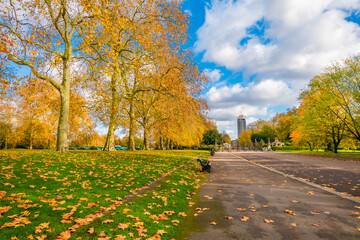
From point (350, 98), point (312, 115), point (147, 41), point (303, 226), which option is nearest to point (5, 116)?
point (147, 41)

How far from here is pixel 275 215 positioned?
5.20 meters

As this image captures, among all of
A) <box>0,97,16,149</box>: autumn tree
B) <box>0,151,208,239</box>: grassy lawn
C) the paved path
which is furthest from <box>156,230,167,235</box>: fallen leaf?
<box>0,97,16,149</box>: autumn tree

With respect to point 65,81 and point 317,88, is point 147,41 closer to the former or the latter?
point 65,81

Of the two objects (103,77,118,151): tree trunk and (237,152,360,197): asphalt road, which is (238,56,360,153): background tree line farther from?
(103,77,118,151): tree trunk

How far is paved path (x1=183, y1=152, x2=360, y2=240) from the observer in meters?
4.14

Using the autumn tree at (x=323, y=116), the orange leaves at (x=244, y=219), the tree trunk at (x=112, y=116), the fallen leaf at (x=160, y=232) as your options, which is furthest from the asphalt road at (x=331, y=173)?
the autumn tree at (x=323, y=116)

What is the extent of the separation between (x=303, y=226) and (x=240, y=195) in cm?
293

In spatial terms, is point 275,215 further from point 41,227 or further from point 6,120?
point 6,120

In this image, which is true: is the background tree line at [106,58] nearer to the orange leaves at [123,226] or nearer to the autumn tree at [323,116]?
the orange leaves at [123,226]

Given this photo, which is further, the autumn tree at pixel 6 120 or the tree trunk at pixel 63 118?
the autumn tree at pixel 6 120

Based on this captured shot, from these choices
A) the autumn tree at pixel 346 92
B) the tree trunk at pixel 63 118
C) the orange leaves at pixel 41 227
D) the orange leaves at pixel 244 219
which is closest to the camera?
the orange leaves at pixel 41 227

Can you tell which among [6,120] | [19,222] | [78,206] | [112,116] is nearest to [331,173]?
[78,206]

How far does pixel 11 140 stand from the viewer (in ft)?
147

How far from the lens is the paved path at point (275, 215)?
4141 millimetres
